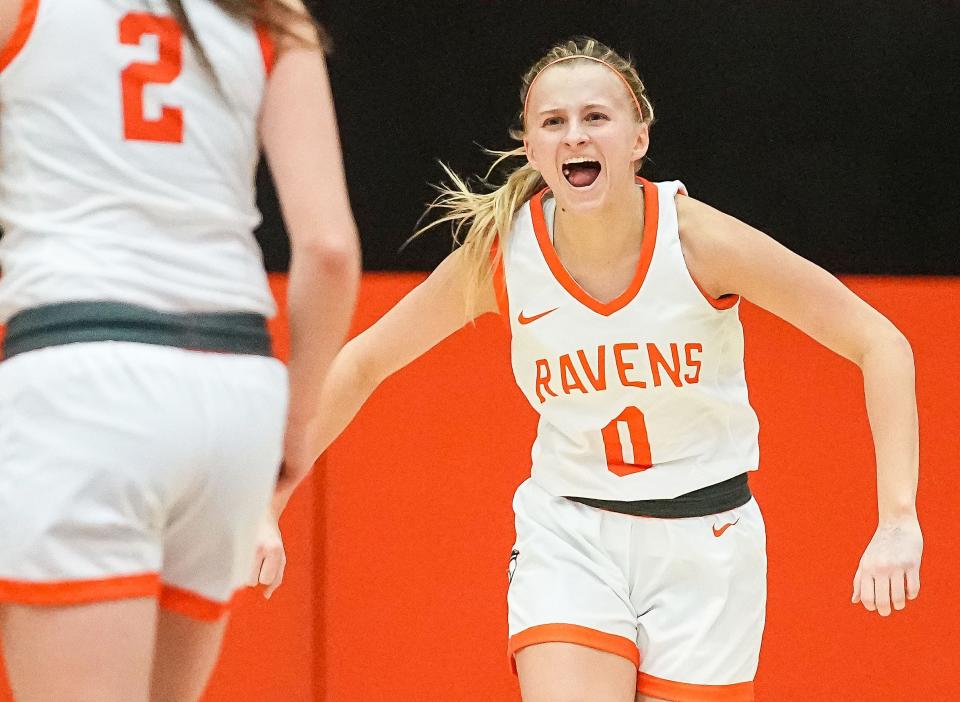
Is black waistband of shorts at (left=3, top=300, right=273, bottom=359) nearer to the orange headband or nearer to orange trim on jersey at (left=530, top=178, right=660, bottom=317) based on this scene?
orange trim on jersey at (left=530, top=178, right=660, bottom=317)

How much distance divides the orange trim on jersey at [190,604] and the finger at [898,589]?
114 centimetres

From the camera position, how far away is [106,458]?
117 centimetres

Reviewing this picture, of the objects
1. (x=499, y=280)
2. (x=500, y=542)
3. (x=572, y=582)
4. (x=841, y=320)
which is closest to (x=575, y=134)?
(x=499, y=280)

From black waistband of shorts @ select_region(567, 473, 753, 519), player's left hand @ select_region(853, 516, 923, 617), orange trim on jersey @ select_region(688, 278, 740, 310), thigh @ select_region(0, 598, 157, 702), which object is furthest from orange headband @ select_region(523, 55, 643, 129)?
thigh @ select_region(0, 598, 157, 702)

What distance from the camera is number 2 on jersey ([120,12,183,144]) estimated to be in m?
1.22

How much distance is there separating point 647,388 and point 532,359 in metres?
0.21

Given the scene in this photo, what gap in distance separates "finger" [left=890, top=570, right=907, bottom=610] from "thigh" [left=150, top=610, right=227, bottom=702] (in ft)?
3.69

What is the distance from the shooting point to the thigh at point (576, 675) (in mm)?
2141

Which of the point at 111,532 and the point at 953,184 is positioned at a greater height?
the point at 953,184

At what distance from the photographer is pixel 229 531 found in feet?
4.11

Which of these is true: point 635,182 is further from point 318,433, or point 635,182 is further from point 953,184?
point 953,184

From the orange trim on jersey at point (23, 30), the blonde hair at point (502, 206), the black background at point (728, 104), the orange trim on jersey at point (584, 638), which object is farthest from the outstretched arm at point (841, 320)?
the orange trim on jersey at point (23, 30)

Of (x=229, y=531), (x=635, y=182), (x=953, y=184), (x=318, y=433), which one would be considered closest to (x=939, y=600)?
(x=953, y=184)

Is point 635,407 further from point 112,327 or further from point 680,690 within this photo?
point 112,327
